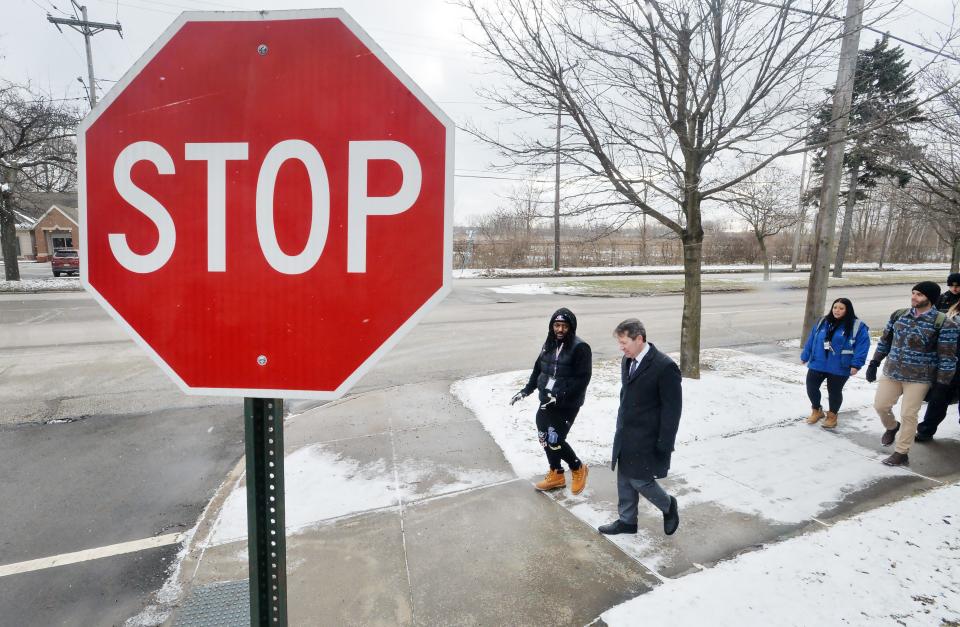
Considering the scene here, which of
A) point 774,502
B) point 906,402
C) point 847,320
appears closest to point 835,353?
point 847,320

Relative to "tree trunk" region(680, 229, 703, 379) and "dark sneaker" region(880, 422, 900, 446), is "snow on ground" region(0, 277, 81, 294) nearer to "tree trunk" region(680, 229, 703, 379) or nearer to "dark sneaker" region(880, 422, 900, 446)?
"tree trunk" region(680, 229, 703, 379)

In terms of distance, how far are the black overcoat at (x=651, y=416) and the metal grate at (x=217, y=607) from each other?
2.59 m

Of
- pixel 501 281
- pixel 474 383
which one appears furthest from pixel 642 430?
pixel 501 281

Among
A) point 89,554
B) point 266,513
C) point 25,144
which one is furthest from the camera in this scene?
point 25,144

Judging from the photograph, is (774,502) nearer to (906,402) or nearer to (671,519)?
(671,519)

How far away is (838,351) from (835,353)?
36mm

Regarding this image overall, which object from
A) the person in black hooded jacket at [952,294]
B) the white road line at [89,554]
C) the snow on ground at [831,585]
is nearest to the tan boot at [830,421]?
the person in black hooded jacket at [952,294]

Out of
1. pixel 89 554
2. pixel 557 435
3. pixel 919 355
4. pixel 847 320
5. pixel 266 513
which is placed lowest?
pixel 89 554

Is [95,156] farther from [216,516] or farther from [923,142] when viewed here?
[923,142]

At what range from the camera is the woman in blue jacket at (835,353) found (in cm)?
561

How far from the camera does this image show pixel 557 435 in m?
4.27

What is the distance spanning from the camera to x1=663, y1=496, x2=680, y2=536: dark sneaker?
144 inches

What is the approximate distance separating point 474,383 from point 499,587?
451 centimetres

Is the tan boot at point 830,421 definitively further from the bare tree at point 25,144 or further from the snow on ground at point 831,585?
the bare tree at point 25,144
